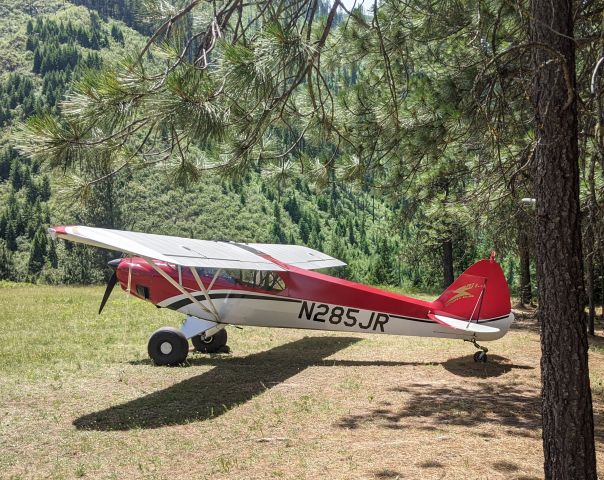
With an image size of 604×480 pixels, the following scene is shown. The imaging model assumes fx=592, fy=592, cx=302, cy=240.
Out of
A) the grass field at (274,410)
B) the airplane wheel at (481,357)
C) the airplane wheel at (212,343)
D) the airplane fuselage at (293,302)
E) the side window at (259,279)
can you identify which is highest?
the side window at (259,279)

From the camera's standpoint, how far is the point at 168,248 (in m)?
9.45

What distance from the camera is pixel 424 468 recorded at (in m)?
5.27

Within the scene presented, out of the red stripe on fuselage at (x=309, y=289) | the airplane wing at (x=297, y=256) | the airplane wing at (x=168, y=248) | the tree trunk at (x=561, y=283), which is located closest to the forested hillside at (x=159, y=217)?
the airplane wing at (x=297, y=256)

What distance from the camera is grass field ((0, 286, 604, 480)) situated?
5.47 meters

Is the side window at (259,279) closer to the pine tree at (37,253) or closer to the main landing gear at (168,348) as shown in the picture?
the main landing gear at (168,348)

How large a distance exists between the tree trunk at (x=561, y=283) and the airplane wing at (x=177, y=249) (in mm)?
5699

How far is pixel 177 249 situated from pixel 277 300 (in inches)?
93.0

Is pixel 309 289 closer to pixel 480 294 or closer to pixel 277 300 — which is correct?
pixel 277 300

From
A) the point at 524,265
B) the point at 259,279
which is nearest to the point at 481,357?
the point at 259,279

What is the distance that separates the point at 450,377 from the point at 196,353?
4.92 meters

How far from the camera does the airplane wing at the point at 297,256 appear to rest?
13.0 m

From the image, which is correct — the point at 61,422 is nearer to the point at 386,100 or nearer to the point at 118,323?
the point at 386,100

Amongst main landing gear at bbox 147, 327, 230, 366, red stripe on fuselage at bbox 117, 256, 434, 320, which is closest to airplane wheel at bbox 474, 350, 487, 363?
red stripe on fuselage at bbox 117, 256, 434, 320

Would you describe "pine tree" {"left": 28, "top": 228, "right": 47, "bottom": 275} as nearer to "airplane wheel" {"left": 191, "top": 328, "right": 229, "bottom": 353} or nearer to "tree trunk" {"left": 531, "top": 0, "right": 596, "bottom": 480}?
"airplane wheel" {"left": 191, "top": 328, "right": 229, "bottom": 353}
